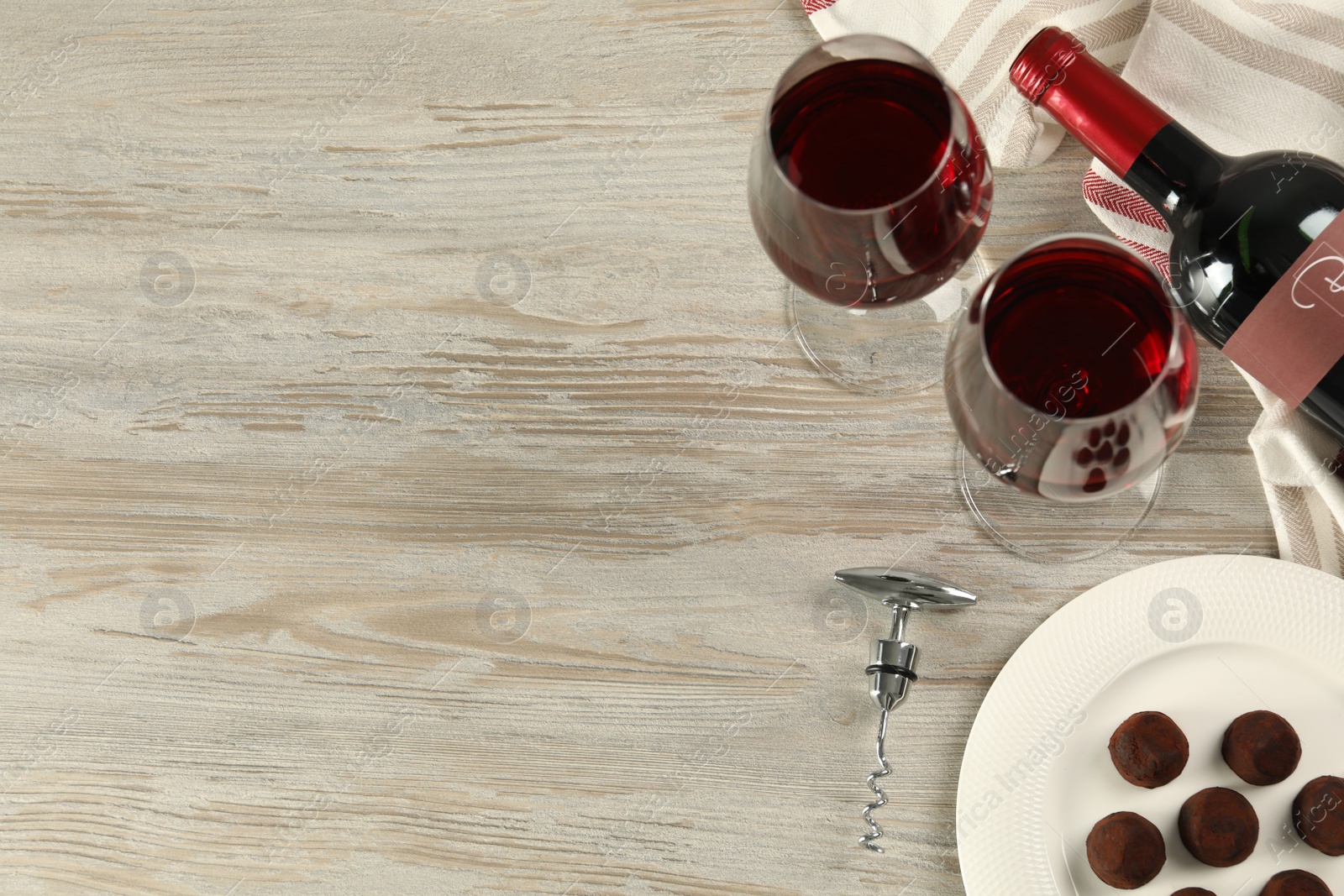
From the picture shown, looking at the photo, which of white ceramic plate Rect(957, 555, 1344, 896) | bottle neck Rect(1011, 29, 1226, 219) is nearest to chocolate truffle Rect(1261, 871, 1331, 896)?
white ceramic plate Rect(957, 555, 1344, 896)

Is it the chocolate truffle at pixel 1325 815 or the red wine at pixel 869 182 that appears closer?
the red wine at pixel 869 182

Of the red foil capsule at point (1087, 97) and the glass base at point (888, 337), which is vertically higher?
the red foil capsule at point (1087, 97)

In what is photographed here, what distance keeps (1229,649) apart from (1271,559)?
7cm

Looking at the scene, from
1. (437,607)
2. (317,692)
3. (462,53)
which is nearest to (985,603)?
(437,607)

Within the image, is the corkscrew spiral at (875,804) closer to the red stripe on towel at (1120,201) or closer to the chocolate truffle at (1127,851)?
the chocolate truffle at (1127,851)

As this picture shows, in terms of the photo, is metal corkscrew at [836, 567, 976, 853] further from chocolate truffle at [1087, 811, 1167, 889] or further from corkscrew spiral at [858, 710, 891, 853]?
chocolate truffle at [1087, 811, 1167, 889]

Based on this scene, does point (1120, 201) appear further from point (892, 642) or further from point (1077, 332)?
point (892, 642)

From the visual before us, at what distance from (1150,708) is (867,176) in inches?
17.8

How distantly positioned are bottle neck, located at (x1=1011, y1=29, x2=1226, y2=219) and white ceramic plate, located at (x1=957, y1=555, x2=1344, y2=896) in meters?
0.29

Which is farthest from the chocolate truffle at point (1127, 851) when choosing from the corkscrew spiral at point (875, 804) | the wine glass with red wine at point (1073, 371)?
the wine glass with red wine at point (1073, 371)

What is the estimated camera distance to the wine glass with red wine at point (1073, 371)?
0.53 meters

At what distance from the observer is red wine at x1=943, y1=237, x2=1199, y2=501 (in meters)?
0.53

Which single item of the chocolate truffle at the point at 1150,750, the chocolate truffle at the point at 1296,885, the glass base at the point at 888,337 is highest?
the glass base at the point at 888,337

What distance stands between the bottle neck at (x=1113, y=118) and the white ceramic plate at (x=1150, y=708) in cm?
29
